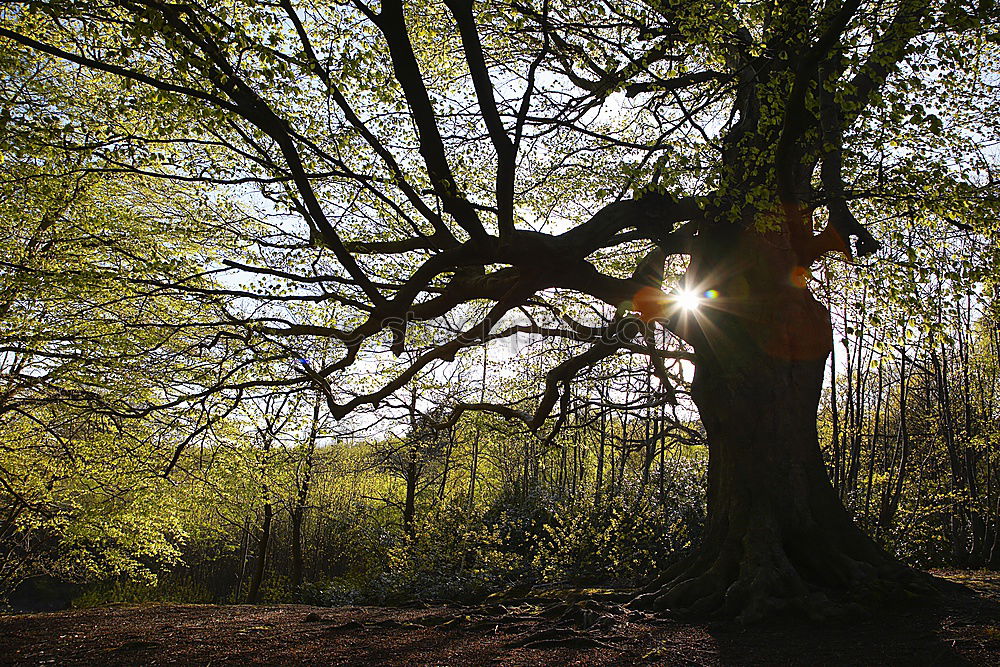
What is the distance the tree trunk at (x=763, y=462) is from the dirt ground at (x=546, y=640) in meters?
0.49

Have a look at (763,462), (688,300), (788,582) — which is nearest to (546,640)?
(788,582)

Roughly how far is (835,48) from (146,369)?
7.67 m

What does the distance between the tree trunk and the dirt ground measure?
49cm

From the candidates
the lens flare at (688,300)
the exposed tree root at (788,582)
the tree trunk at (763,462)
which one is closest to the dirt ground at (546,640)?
the exposed tree root at (788,582)

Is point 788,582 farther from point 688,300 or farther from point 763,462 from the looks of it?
point 688,300

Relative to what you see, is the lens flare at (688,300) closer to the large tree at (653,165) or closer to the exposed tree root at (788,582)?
the large tree at (653,165)

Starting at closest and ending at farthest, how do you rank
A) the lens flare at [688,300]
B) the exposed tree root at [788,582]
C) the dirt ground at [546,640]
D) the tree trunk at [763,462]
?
1. the dirt ground at [546,640]
2. the exposed tree root at [788,582]
3. the tree trunk at [763,462]
4. the lens flare at [688,300]

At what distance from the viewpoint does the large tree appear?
15.3 feet

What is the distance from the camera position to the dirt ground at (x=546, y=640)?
13.0 feet

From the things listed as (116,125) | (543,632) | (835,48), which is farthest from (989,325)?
(116,125)

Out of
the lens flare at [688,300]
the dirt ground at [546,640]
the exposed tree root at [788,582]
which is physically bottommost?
the dirt ground at [546,640]

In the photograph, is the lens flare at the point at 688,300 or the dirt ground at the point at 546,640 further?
the lens flare at the point at 688,300

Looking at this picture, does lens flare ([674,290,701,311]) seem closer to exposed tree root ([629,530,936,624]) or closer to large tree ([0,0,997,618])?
large tree ([0,0,997,618])

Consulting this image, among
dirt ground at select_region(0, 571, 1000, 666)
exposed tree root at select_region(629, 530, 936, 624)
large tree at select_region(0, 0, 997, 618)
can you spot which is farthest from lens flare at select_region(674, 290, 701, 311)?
dirt ground at select_region(0, 571, 1000, 666)
